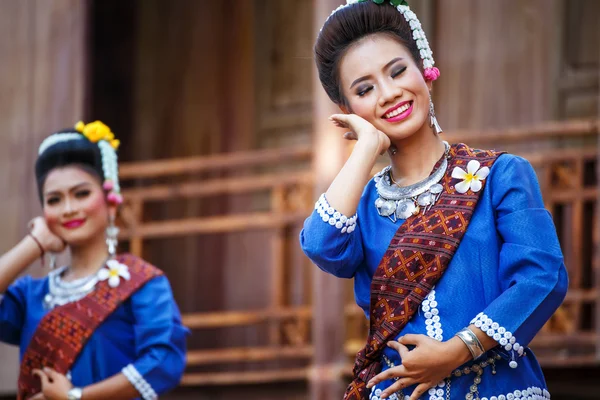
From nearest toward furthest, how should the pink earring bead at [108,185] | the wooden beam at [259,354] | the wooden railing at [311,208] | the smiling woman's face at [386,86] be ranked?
1. the smiling woman's face at [386,86]
2. the pink earring bead at [108,185]
3. the wooden railing at [311,208]
4. the wooden beam at [259,354]

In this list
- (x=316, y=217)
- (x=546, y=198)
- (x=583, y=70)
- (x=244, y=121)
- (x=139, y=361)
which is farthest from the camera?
(x=244, y=121)

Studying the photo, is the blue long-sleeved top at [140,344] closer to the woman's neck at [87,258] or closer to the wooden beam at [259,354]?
the woman's neck at [87,258]

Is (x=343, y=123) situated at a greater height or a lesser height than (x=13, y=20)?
lesser

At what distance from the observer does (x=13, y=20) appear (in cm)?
634

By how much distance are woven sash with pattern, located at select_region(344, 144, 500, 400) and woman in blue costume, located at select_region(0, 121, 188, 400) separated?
1.09m

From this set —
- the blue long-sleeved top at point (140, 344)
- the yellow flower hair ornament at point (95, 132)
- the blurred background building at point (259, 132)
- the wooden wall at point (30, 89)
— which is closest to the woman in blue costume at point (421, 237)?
the blue long-sleeved top at point (140, 344)

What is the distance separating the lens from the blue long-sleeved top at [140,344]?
344cm

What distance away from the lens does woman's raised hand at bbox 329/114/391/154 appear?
98.7 inches

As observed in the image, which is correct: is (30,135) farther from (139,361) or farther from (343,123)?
(343,123)

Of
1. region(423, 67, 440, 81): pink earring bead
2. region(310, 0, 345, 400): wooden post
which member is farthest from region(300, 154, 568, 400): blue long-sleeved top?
region(310, 0, 345, 400): wooden post

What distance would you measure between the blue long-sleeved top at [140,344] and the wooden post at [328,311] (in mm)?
1862

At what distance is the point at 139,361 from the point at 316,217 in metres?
1.21

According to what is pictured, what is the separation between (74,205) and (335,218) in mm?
1402

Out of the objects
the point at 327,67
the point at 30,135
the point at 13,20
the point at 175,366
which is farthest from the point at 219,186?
the point at 327,67
